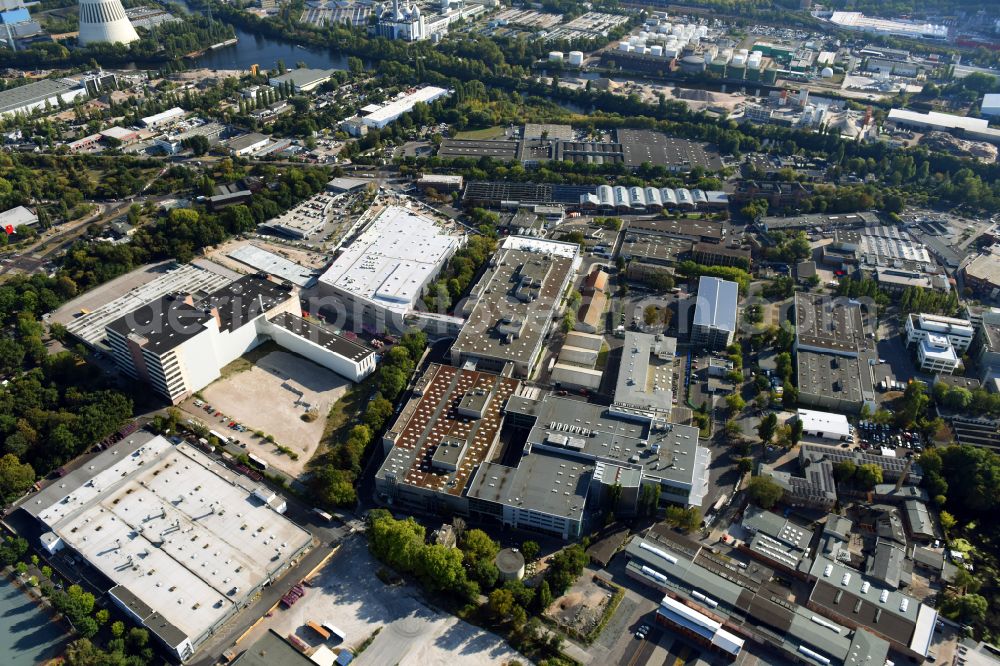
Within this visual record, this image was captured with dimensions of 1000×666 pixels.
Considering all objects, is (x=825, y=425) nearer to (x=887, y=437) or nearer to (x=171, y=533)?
(x=887, y=437)

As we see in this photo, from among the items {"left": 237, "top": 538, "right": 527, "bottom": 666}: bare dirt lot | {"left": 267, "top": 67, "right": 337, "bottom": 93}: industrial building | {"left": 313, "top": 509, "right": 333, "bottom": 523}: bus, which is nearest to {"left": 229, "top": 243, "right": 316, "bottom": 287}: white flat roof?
{"left": 313, "top": 509, "right": 333, "bottom": 523}: bus

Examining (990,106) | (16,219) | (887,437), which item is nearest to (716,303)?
(887,437)

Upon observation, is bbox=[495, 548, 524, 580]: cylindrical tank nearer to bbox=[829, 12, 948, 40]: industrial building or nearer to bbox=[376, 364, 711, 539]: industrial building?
bbox=[376, 364, 711, 539]: industrial building

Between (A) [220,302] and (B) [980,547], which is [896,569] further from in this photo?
(A) [220,302]

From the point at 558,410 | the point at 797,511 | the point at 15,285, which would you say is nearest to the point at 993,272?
the point at 797,511

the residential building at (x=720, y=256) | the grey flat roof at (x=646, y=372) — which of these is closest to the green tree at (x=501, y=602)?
the grey flat roof at (x=646, y=372)

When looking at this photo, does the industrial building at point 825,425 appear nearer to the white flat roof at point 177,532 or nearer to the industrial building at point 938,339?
the industrial building at point 938,339
